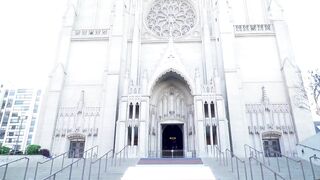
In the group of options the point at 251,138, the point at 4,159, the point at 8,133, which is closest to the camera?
the point at 4,159

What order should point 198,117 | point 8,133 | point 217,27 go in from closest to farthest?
point 198,117, point 217,27, point 8,133

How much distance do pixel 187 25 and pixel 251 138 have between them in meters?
12.5

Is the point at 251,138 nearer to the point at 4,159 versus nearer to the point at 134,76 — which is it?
the point at 134,76

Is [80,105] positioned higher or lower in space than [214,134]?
higher

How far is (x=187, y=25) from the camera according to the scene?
25422mm

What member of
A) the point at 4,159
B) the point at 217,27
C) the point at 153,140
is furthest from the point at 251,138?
the point at 4,159

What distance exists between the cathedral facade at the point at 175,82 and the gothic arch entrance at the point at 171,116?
87 mm

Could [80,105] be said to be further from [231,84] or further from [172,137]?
[231,84]

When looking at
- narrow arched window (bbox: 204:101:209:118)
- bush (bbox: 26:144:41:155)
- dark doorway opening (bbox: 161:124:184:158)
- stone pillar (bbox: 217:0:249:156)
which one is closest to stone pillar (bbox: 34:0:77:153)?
bush (bbox: 26:144:41:155)

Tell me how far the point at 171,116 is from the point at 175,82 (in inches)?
126

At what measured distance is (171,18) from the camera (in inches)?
1013

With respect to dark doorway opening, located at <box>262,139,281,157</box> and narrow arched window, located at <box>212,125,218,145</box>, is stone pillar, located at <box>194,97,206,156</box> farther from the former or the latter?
dark doorway opening, located at <box>262,139,281,157</box>

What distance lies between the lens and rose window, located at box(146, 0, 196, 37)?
25156 millimetres

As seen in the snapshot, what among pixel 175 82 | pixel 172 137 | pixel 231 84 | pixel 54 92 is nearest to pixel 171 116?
pixel 172 137
